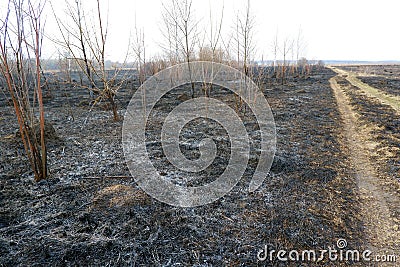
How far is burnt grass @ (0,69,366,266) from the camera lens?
2.76 metres

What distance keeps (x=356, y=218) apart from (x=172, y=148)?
386 cm

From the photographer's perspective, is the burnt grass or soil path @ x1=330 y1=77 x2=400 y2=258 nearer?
the burnt grass

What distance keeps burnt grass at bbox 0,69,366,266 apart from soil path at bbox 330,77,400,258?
0.14 metres

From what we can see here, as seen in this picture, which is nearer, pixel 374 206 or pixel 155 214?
pixel 155 214

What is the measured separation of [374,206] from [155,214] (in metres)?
3.20

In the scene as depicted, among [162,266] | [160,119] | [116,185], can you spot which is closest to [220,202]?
[162,266]

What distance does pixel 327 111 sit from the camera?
10570mm

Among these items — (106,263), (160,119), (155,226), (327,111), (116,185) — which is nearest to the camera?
(106,263)

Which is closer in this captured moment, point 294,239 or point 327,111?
point 294,239

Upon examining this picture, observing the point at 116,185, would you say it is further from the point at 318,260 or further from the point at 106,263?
the point at 318,260

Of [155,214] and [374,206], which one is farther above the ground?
[155,214]

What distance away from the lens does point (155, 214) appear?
3.41m

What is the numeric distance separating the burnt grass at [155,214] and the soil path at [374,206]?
136 mm

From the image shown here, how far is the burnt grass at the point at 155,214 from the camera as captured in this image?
2756 mm
